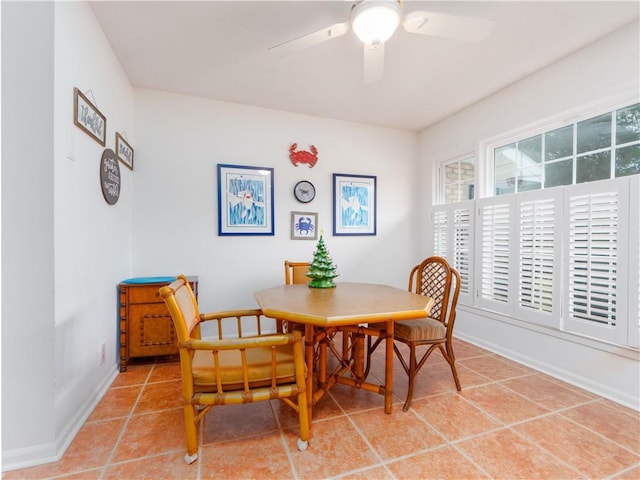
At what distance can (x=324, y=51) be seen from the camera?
223 cm

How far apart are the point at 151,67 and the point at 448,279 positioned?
2.91 metres

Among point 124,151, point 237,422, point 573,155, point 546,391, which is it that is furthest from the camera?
point 124,151

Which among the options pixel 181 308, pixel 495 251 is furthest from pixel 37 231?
pixel 495 251

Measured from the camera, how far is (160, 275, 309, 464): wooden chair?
1340 mm

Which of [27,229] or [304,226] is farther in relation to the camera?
[304,226]

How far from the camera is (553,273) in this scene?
2348 mm

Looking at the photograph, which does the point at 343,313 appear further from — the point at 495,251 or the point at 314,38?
the point at 495,251

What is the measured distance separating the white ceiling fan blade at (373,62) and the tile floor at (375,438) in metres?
2.16

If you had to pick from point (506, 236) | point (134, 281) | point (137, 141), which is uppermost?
point (137, 141)

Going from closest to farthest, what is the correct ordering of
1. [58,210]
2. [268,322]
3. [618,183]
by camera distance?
[58,210], [618,183], [268,322]

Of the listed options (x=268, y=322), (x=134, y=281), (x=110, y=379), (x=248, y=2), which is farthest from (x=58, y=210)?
(x=268, y=322)

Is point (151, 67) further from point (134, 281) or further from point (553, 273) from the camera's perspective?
point (553, 273)

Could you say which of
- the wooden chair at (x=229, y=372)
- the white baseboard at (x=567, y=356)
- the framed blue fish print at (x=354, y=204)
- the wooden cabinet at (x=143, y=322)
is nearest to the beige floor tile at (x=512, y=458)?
the wooden chair at (x=229, y=372)

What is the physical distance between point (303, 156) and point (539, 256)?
8.05 feet
